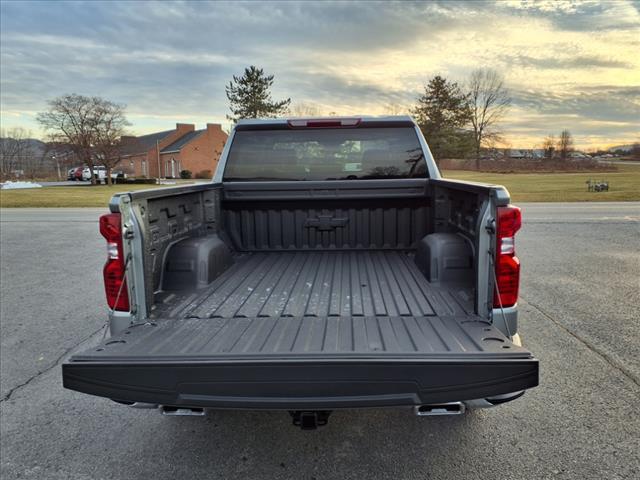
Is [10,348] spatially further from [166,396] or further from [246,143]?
[166,396]

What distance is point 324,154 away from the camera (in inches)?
165

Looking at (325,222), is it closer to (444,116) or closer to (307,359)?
(307,359)

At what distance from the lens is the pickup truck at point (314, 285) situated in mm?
1904

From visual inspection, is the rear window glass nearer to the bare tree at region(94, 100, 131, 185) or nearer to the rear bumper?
the rear bumper

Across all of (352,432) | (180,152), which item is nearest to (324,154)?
(352,432)

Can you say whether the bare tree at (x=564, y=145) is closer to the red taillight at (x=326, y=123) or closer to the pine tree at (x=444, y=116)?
the pine tree at (x=444, y=116)

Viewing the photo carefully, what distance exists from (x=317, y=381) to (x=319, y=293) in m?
1.14

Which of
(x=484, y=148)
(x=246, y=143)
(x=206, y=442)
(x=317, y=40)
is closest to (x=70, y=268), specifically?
(x=246, y=143)

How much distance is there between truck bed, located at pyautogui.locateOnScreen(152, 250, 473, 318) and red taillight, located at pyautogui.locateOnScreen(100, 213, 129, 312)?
0.82 feet

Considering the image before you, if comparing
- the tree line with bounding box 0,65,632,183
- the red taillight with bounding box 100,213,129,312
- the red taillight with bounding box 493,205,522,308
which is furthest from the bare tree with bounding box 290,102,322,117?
the red taillight with bounding box 493,205,522,308

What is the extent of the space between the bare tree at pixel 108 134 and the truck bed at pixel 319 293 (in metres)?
47.9

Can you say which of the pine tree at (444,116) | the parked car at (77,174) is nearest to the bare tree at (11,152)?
the parked car at (77,174)

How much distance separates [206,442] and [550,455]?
2162 mm

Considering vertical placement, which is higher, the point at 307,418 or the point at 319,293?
the point at 319,293
